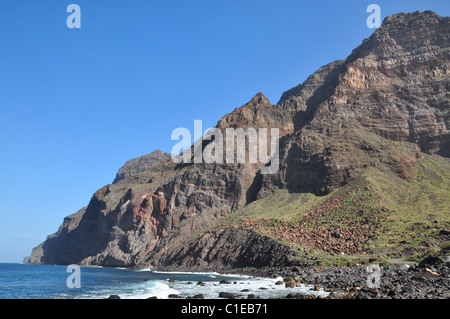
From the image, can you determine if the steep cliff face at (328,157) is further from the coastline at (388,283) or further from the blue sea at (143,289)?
the coastline at (388,283)

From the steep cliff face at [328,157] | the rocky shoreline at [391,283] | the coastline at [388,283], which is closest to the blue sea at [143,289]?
Answer: the rocky shoreline at [391,283]

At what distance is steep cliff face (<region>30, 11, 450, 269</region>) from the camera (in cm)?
11981

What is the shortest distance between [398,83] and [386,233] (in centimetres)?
9646

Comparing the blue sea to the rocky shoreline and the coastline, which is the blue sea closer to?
the rocky shoreline

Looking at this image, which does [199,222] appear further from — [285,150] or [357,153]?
[357,153]

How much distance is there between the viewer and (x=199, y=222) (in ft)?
452

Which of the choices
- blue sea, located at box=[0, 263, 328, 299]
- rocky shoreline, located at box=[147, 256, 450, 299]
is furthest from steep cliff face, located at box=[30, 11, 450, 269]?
rocky shoreline, located at box=[147, 256, 450, 299]

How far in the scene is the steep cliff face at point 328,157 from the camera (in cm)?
11981

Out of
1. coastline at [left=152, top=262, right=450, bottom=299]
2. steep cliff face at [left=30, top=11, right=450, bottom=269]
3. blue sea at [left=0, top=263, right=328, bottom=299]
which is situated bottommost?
blue sea at [left=0, top=263, right=328, bottom=299]

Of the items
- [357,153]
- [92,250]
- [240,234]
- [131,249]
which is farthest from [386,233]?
[92,250]

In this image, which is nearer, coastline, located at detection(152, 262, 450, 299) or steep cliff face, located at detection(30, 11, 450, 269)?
coastline, located at detection(152, 262, 450, 299)

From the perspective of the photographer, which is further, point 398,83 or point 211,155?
point 211,155

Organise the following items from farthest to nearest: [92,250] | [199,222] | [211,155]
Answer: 1. [92,250]
2. [211,155]
3. [199,222]
